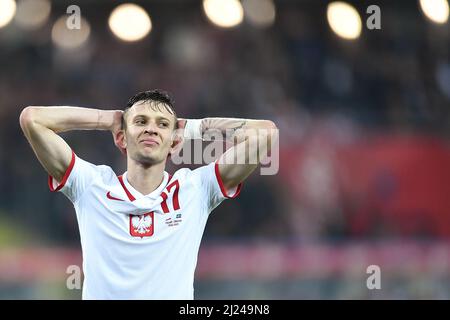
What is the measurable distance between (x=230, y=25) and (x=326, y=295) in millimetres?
4008

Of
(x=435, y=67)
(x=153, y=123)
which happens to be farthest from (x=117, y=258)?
(x=435, y=67)

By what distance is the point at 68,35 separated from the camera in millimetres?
10219

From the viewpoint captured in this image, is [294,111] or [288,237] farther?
[294,111]

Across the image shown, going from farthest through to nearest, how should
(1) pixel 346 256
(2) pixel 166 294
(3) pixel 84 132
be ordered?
1. (3) pixel 84 132
2. (1) pixel 346 256
3. (2) pixel 166 294

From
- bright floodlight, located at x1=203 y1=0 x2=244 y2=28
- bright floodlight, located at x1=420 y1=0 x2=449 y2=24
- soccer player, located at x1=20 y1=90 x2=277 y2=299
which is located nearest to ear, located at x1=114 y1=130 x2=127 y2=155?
soccer player, located at x1=20 y1=90 x2=277 y2=299

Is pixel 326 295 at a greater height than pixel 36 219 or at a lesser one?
lesser

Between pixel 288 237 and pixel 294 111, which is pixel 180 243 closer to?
pixel 288 237

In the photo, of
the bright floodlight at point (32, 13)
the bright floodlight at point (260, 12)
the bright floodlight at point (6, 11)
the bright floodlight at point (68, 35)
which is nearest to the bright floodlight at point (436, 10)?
the bright floodlight at point (260, 12)

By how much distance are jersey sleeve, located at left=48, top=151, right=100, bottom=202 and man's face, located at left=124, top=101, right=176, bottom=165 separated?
0.80 feet

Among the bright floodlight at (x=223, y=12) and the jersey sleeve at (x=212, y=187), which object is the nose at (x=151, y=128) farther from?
the bright floodlight at (x=223, y=12)

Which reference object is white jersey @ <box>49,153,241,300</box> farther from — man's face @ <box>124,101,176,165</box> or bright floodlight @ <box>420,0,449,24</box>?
bright floodlight @ <box>420,0,449,24</box>

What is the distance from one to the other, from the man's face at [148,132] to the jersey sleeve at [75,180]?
0.24 m

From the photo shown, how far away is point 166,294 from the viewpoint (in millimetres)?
3662

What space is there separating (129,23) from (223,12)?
1.29 metres
